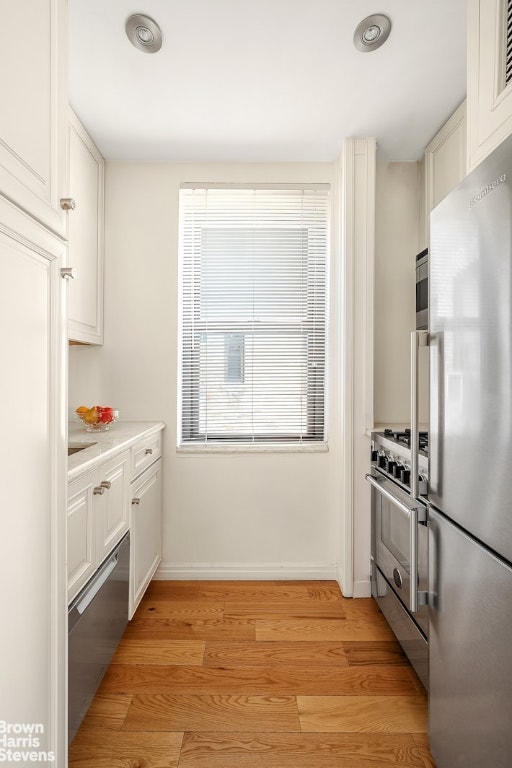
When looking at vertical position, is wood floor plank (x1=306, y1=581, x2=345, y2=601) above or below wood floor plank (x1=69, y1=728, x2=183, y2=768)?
above

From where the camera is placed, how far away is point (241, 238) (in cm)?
283

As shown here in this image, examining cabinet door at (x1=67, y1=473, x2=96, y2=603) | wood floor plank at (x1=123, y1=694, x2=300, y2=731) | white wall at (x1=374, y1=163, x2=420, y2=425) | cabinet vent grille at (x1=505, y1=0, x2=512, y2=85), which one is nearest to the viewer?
cabinet vent grille at (x1=505, y1=0, x2=512, y2=85)

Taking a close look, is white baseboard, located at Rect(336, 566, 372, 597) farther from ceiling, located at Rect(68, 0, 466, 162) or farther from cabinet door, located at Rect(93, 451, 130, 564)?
ceiling, located at Rect(68, 0, 466, 162)

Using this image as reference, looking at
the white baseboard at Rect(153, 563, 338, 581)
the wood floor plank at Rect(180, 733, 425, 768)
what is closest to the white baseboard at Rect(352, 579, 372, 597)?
the white baseboard at Rect(153, 563, 338, 581)

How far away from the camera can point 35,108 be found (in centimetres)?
105

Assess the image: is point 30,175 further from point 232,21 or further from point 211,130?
point 211,130

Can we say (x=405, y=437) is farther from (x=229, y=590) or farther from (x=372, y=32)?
(x=372, y=32)

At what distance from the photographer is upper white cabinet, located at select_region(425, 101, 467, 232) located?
223 centimetres

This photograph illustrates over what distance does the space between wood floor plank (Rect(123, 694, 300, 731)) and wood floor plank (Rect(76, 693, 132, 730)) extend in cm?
3

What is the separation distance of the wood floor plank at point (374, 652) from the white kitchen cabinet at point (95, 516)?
115 centimetres

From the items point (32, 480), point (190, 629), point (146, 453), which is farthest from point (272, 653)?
point (32, 480)

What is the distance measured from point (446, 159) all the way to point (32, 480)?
246cm

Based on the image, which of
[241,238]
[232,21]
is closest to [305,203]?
[241,238]

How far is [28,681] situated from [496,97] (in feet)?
6.12
